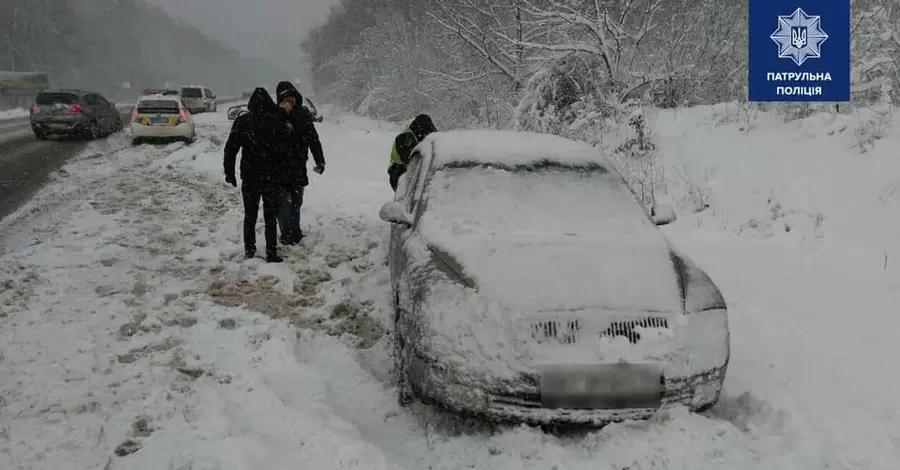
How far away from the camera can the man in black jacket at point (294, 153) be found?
21.7 ft

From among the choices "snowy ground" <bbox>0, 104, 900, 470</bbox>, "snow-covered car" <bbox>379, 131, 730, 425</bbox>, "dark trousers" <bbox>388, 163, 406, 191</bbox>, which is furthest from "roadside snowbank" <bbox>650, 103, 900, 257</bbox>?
"dark trousers" <bbox>388, 163, 406, 191</bbox>

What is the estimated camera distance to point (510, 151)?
493cm

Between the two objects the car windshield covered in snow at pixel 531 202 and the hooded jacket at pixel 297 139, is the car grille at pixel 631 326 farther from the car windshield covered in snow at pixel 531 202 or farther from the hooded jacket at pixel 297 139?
the hooded jacket at pixel 297 139

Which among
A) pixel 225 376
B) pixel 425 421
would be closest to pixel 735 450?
pixel 425 421

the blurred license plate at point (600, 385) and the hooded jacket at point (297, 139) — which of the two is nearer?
the blurred license plate at point (600, 385)

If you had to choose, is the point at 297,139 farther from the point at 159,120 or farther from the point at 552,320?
the point at 159,120

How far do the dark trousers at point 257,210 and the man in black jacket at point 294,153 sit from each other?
22 cm

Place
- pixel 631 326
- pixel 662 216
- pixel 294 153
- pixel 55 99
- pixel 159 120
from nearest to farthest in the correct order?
1. pixel 631 326
2. pixel 662 216
3. pixel 294 153
4. pixel 159 120
5. pixel 55 99

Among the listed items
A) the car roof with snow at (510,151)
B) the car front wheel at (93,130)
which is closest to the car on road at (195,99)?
the car front wheel at (93,130)

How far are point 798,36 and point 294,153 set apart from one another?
7.22 metres

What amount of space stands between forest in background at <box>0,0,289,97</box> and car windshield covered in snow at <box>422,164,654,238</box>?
255ft

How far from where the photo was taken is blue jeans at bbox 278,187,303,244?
22.6ft

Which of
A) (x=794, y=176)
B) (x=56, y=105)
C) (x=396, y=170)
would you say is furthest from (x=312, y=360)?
(x=56, y=105)

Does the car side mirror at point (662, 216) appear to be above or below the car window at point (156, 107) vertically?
below
